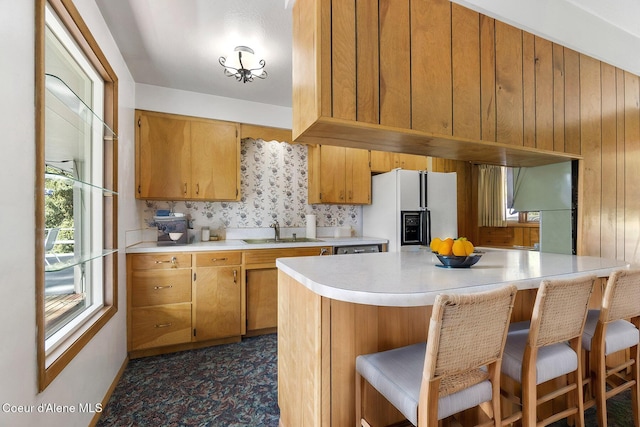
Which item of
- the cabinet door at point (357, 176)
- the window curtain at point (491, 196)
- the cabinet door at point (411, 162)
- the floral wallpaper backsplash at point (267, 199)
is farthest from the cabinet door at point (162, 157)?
the window curtain at point (491, 196)

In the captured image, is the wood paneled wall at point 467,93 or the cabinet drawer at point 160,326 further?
the cabinet drawer at point 160,326

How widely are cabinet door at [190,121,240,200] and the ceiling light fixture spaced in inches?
27.9

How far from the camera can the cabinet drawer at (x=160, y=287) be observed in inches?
95.0

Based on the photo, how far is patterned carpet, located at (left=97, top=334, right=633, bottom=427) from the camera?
64.9 inches

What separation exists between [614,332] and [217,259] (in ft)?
9.12

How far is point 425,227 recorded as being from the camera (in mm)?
3277

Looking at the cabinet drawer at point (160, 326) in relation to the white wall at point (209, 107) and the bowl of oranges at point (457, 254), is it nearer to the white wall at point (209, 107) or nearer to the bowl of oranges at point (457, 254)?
the white wall at point (209, 107)

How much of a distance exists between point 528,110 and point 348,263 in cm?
140

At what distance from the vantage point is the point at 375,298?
90 centimetres

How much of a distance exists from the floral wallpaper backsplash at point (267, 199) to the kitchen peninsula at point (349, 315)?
6.85ft

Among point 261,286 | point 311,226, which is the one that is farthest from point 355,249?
point 261,286

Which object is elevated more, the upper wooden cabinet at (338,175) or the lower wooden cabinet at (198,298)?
the upper wooden cabinet at (338,175)

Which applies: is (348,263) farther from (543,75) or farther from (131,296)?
(131,296)

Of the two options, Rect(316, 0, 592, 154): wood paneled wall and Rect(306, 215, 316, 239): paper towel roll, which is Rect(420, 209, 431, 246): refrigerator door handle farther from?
Rect(316, 0, 592, 154): wood paneled wall
